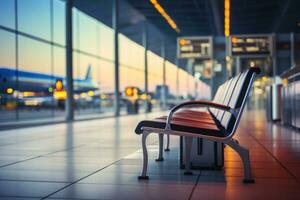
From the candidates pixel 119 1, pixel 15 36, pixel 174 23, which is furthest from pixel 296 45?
pixel 15 36

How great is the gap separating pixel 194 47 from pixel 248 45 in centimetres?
330

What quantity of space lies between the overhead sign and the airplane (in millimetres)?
5234

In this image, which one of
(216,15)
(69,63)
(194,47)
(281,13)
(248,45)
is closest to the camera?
(69,63)

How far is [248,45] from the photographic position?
24.6 m

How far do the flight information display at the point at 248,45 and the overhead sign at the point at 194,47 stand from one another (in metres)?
A: 2.27

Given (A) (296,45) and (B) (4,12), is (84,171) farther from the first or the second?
(A) (296,45)

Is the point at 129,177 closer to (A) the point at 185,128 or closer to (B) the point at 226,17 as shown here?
(A) the point at 185,128

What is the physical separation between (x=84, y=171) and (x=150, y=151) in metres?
2.22

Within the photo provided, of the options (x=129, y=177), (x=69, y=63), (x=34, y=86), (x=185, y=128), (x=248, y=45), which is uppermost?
(x=248, y=45)

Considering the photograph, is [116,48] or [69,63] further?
[116,48]

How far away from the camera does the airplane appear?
19156mm

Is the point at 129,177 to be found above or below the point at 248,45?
below

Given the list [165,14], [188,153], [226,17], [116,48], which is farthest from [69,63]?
[188,153]

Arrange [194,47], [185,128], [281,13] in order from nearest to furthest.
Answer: [185,128] → [194,47] → [281,13]
